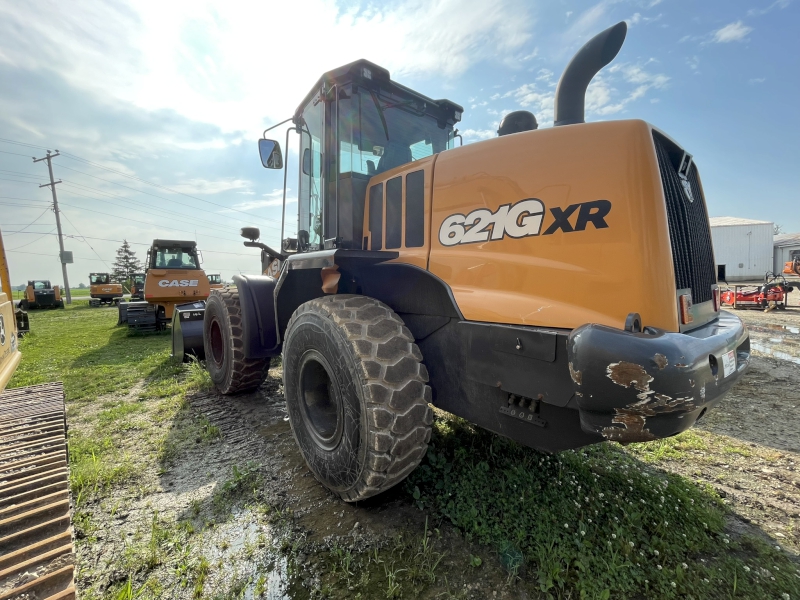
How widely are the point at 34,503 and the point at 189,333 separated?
4.66m

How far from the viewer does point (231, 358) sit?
4.20m

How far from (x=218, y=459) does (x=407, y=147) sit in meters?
2.96

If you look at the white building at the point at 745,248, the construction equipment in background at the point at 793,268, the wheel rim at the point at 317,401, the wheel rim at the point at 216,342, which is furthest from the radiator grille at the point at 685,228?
the white building at the point at 745,248

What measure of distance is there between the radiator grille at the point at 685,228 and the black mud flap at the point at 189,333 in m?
5.96

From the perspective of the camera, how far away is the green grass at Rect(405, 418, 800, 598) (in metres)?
1.79

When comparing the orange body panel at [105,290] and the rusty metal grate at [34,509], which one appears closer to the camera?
the rusty metal grate at [34,509]

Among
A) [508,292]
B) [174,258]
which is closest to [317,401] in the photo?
[508,292]

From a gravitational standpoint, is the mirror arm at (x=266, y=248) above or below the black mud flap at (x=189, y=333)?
above

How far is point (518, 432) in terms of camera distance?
1911 mm

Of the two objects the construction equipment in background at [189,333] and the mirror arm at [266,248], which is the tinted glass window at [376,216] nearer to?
the mirror arm at [266,248]

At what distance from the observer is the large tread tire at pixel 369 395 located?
2008 millimetres

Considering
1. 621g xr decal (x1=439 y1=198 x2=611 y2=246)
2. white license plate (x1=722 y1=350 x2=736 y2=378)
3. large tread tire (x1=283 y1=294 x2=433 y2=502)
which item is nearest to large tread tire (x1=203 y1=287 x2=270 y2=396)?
large tread tire (x1=283 y1=294 x2=433 y2=502)

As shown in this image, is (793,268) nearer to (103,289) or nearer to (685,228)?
(685,228)

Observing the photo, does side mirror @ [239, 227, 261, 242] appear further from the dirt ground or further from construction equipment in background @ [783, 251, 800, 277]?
construction equipment in background @ [783, 251, 800, 277]
